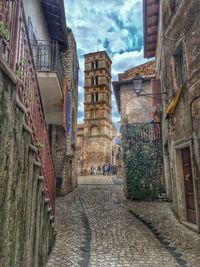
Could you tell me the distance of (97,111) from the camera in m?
42.5

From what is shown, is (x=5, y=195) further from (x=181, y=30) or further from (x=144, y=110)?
(x=144, y=110)

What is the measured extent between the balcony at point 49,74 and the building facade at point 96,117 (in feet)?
94.6

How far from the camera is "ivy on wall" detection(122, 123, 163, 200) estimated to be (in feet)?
35.4

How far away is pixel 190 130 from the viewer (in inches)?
234

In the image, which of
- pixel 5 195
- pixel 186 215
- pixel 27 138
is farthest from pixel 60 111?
pixel 5 195

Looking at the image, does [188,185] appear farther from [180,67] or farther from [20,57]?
[20,57]

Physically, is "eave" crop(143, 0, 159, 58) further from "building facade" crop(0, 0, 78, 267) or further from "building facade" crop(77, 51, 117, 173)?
"building facade" crop(77, 51, 117, 173)

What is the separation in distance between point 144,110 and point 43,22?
9928 mm

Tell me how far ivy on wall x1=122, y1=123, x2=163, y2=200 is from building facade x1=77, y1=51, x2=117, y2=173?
27181mm

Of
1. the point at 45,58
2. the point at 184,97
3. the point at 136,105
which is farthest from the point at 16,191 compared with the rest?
the point at 136,105

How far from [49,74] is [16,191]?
6328 mm

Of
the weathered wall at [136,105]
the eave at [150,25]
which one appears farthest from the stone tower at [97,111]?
the eave at [150,25]

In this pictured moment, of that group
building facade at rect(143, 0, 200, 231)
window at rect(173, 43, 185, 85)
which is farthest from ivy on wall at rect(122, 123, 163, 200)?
window at rect(173, 43, 185, 85)

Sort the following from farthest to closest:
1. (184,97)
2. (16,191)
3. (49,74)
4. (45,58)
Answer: (45,58), (49,74), (184,97), (16,191)
